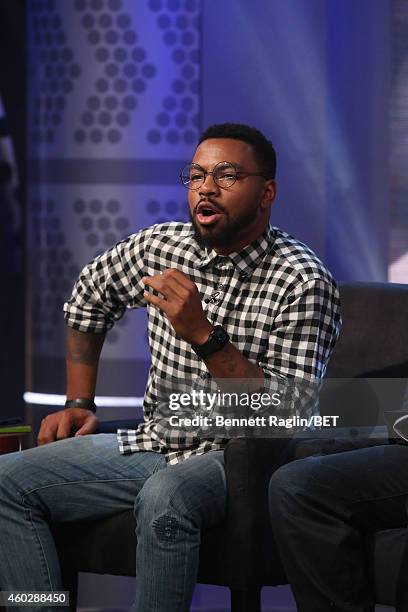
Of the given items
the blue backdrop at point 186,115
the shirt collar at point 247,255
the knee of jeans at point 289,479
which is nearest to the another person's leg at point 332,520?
the knee of jeans at point 289,479

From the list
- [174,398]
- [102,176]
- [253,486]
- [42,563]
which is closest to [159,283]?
[174,398]

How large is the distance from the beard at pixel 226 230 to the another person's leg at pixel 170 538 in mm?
599

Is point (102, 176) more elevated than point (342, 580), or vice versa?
point (102, 176)

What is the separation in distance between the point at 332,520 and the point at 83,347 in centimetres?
92

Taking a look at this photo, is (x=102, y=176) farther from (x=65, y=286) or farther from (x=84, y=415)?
(x=84, y=415)

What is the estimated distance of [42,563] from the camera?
2.34 metres

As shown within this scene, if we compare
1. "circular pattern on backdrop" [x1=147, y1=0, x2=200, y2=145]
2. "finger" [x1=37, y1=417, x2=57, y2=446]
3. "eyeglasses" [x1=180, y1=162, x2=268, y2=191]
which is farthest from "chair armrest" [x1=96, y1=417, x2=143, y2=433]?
"circular pattern on backdrop" [x1=147, y1=0, x2=200, y2=145]

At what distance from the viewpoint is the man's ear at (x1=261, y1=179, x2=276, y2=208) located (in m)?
2.58

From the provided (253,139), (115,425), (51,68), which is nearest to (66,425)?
(115,425)

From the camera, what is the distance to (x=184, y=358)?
2.52 metres

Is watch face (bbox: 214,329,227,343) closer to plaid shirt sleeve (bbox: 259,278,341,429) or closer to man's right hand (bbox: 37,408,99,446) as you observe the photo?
plaid shirt sleeve (bbox: 259,278,341,429)

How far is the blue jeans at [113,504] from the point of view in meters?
2.16

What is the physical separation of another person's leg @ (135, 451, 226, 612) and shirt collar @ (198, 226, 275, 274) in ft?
1.82

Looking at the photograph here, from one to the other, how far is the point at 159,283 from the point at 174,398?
1.10ft
